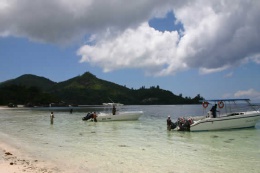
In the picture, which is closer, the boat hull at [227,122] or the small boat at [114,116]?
the boat hull at [227,122]

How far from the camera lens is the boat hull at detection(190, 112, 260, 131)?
29.7 m

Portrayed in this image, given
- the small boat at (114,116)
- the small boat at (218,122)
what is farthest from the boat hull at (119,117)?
the small boat at (218,122)

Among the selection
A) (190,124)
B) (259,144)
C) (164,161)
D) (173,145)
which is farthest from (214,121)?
(164,161)

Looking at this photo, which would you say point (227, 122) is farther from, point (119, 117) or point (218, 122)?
point (119, 117)

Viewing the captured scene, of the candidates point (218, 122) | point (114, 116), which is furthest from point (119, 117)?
point (218, 122)

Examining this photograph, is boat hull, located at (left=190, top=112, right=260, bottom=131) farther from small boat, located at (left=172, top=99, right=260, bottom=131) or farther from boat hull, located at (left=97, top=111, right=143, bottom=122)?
boat hull, located at (left=97, top=111, right=143, bottom=122)

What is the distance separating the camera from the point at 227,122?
3070cm

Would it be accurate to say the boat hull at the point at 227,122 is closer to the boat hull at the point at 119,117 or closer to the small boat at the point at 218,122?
the small boat at the point at 218,122

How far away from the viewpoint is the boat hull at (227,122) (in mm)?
29688

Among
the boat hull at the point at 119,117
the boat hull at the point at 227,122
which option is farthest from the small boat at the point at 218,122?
the boat hull at the point at 119,117

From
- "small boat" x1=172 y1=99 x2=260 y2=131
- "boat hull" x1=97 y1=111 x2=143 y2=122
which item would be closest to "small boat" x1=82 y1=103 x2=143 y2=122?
"boat hull" x1=97 y1=111 x2=143 y2=122

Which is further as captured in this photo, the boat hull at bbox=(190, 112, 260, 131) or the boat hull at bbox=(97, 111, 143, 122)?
the boat hull at bbox=(97, 111, 143, 122)

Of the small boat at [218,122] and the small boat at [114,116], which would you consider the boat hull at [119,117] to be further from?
the small boat at [218,122]

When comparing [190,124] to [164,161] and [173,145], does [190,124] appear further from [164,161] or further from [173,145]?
[164,161]
